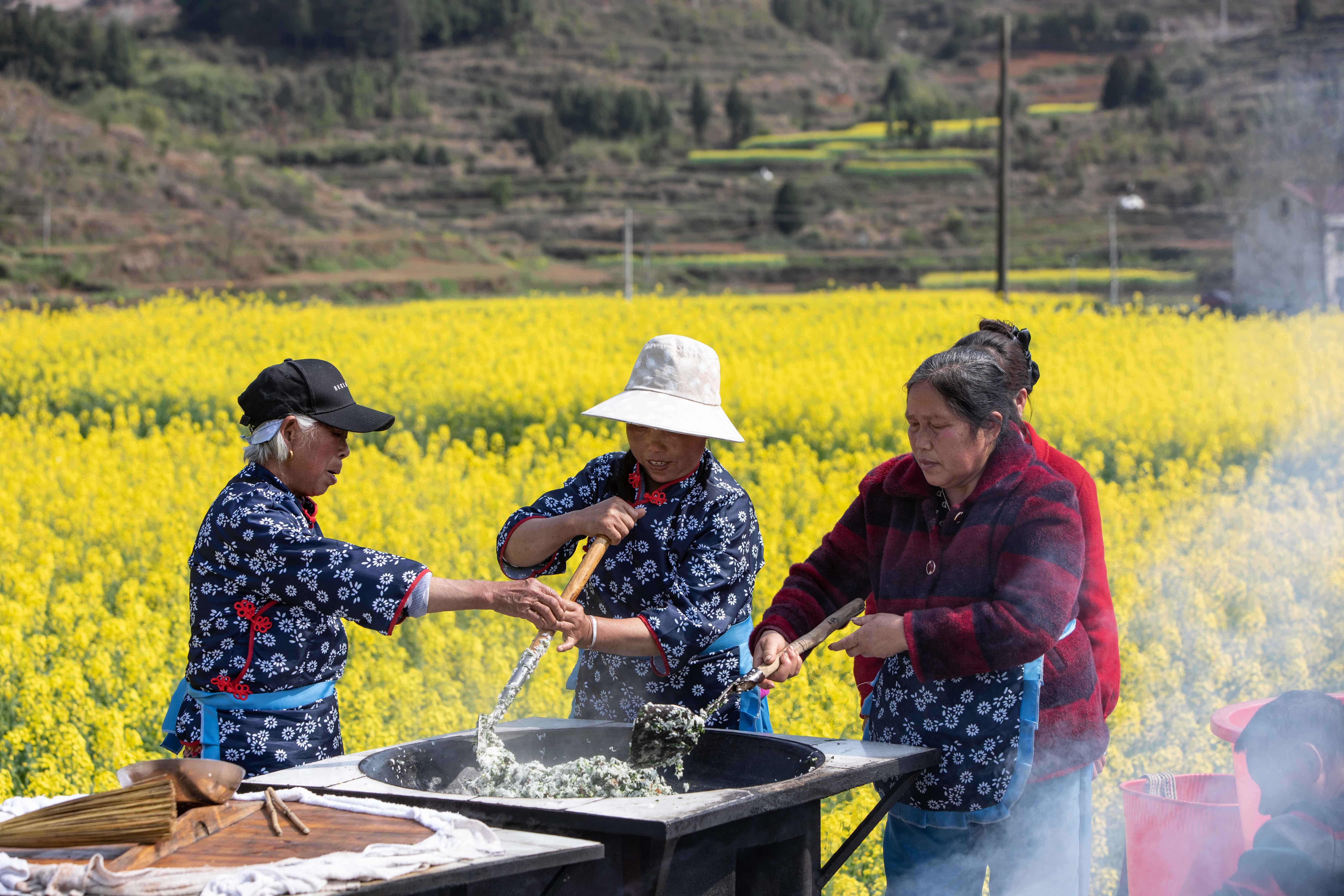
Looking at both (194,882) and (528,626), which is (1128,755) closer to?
(528,626)

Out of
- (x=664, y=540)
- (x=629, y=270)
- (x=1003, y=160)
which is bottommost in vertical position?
(x=664, y=540)

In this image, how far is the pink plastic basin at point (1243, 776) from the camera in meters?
2.68

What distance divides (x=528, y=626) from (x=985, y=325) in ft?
9.44

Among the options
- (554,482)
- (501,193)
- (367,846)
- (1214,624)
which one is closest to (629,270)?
(554,482)

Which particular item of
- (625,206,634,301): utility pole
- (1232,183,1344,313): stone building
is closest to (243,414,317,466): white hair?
(1232,183,1344,313): stone building

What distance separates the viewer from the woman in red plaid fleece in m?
2.56

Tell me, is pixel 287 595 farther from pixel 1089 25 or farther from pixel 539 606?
pixel 1089 25

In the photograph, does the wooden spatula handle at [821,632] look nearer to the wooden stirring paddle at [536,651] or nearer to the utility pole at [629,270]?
the wooden stirring paddle at [536,651]

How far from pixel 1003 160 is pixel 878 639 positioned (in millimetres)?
20499

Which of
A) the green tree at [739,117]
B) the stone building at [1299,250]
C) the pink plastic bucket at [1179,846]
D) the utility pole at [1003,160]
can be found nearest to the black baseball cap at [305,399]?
the pink plastic bucket at [1179,846]

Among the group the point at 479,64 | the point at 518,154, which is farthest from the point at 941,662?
the point at 479,64

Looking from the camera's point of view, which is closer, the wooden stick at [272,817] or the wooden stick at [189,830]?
the wooden stick at [189,830]

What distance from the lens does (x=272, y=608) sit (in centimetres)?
275

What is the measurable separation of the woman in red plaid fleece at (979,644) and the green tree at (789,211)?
5918cm
